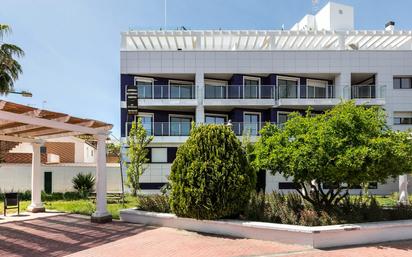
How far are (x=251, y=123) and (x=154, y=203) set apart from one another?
1509 centimetres

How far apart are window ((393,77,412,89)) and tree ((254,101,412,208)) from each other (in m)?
19.5

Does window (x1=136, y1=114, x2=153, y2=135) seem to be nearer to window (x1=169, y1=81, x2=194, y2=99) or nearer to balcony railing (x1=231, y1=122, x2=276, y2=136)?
window (x1=169, y1=81, x2=194, y2=99)

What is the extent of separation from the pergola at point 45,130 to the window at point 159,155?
37.5 feet

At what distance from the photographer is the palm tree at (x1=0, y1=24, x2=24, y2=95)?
17.2 meters

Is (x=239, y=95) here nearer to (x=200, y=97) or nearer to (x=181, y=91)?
(x=200, y=97)


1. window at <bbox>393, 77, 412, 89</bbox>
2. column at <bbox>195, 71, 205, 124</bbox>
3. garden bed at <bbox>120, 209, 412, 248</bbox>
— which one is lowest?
garden bed at <bbox>120, 209, 412, 248</bbox>

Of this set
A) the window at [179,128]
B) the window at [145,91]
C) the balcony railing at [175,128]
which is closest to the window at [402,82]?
the balcony railing at [175,128]

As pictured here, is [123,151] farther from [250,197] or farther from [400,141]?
[400,141]

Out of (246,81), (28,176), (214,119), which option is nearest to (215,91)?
(214,119)

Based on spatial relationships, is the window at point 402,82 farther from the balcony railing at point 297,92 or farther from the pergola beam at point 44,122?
the pergola beam at point 44,122

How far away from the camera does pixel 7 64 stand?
17.3 meters

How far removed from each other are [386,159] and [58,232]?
30.9ft

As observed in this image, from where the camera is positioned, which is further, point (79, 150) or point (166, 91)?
point (79, 150)

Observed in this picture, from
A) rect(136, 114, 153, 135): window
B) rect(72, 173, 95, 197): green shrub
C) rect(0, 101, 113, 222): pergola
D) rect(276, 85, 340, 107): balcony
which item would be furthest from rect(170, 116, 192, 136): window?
rect(0, 101, 113, 222): pergola
